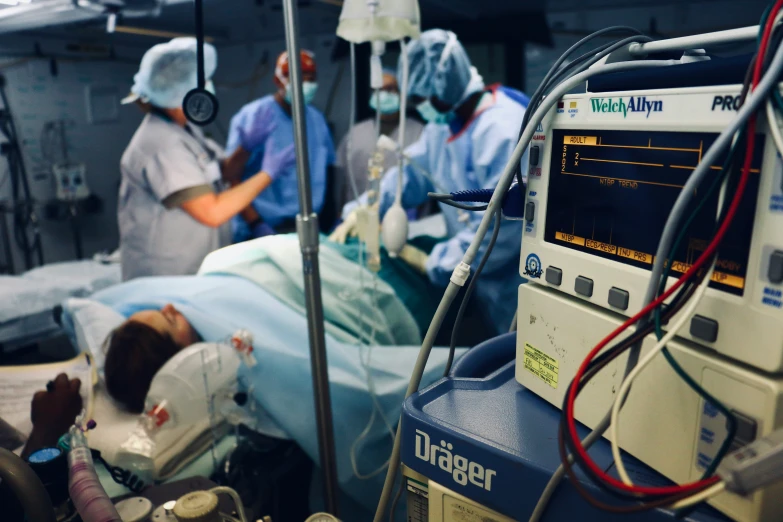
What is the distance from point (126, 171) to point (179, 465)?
124 cm

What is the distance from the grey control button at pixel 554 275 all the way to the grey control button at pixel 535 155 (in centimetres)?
14

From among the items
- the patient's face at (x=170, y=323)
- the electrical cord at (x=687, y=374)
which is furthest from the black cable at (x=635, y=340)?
the patient's face at (x=170, y=323)

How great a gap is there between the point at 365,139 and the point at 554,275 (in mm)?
2946

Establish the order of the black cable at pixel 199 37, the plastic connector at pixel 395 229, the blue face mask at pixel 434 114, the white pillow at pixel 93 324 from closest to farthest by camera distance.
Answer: the black cable at pixel 199 37 < the white pillow at pixel 93 324 < the plastic connector at pixel 395 229 < the blue face mask at pixel 434 114

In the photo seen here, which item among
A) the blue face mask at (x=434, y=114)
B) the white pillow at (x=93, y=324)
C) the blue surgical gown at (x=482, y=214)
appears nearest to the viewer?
the white pillow at (x=93, y=324)

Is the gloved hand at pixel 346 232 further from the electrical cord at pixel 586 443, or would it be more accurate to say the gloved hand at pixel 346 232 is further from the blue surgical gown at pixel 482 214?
the electrical cord at pixel 586 443

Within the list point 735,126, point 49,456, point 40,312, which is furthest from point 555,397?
point 40,312

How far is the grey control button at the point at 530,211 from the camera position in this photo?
2.31 ft

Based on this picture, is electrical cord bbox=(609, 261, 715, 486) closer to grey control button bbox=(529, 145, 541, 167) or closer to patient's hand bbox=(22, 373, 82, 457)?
grey control button bbox=(529, 145, 541, 167)

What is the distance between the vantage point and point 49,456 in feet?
2.86

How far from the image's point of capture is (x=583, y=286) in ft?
2.06

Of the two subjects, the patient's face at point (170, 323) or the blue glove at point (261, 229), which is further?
the blue glove at point (261, 229)

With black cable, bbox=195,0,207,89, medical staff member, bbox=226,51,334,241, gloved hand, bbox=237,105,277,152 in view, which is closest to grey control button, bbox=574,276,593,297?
black cable, bbox=195,0,207,89

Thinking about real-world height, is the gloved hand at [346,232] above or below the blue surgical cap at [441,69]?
below
